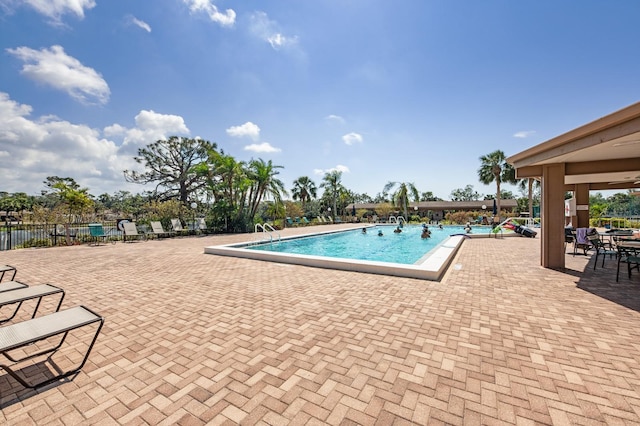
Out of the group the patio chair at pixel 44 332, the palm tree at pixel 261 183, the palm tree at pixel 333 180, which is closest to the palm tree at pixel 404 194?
the palm tree at pixel 333 180

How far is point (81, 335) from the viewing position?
341 cm

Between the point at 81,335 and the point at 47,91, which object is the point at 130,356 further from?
the point at 47,91

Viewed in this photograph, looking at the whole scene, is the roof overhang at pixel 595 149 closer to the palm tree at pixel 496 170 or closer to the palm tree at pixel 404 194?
the palm tree at pixel 496 170

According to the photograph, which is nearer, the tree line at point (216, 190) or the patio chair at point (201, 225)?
the tree line at point (216, 190)

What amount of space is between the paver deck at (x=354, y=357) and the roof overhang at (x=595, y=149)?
2.78m

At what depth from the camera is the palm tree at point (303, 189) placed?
40.3 m

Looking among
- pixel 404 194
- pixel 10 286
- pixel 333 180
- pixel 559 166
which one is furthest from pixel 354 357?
pixel 333 180

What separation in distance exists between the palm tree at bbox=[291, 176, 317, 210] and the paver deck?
115ft

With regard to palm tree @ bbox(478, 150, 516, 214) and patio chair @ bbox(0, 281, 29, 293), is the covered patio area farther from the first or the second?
palm tree @ bbox(478, 150, 516, 214)

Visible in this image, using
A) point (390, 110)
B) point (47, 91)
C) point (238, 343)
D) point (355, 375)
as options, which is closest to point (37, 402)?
point (238, 343)

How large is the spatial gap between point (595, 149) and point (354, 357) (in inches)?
270

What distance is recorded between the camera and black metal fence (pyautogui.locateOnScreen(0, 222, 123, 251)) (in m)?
12.1

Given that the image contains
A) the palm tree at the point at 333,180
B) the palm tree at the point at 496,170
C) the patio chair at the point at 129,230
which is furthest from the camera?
the palm tree at the point at 333,180

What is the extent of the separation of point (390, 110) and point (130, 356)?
16.5 meters
